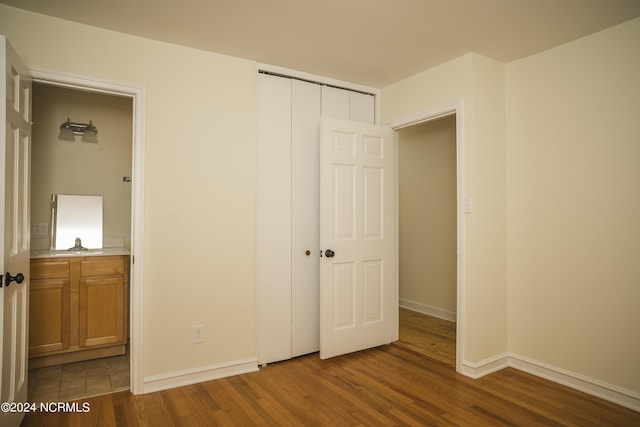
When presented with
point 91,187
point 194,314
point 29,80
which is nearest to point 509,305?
point 194,314

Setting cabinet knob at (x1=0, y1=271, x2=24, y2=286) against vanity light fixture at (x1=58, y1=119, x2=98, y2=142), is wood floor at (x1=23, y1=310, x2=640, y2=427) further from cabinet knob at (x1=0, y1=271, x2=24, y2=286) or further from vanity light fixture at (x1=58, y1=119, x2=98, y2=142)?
vanity light fixture at (x1=58, y1=119, x2=98, y2=142)

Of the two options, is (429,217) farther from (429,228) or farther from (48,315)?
(48,315)

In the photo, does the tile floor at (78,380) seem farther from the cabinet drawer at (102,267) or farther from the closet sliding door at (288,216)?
the closet sliding door at (288,216)

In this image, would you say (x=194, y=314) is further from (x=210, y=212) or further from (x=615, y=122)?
(x=615, y=122)

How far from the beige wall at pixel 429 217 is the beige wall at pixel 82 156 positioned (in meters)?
3.45

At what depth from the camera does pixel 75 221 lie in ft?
12.3

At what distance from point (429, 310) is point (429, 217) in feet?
3.90

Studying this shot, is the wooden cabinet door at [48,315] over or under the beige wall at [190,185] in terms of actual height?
under

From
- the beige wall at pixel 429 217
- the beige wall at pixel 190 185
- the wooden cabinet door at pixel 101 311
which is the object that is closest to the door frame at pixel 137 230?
the beige wall at pixel 190 185

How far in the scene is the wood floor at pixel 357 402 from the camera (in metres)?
2.30

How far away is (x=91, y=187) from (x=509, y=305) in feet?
13.5

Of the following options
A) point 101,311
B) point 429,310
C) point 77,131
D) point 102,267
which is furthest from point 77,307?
point 429,310

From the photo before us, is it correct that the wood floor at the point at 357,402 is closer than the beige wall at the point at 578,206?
Yes

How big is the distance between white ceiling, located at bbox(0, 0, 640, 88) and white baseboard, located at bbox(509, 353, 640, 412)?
2.45 meters
